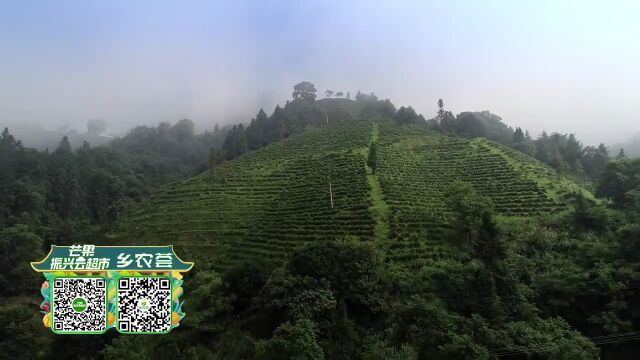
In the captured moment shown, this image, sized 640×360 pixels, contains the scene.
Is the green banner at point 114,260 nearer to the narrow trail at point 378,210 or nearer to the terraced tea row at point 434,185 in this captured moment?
the terraced tea row at point 434,185

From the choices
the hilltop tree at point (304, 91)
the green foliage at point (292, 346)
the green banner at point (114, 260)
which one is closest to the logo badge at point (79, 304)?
the green banner at point (114, 260)

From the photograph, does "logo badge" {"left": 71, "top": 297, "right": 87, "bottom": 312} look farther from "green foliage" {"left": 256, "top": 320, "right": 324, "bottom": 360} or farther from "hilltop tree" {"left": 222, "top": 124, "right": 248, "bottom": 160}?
"hilltop tree" {"left": 222, "top": 124, "right": 248, "bottom": 160}

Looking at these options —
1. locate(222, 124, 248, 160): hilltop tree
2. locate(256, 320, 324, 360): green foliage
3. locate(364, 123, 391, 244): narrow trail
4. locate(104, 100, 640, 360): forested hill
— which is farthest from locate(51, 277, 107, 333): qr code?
locate(222, 124, 248, 160): hilltop tree

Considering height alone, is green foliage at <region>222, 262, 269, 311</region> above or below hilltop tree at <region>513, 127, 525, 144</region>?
below

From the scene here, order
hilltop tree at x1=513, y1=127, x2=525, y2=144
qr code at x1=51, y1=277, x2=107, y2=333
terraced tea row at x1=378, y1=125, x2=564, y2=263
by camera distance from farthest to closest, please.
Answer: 1. hilltop tree at x1=513, y1=127, x2=525, y2=144
2. terraced tea row at x1=378, y1=125, x2=564, y2=263
3. qr code at x1=51, y1=277, x2=107, y2=333

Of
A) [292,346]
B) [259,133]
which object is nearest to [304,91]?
[259,133]

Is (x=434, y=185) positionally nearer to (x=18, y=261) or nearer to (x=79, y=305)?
(x=79, y=305)
